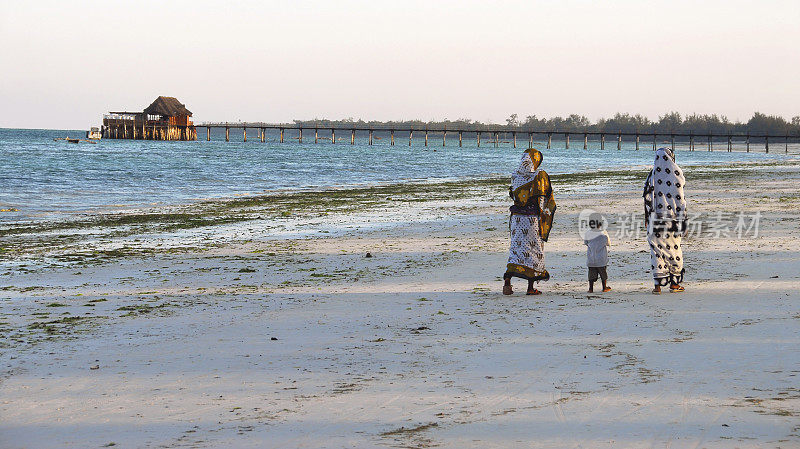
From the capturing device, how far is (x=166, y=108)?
126 m

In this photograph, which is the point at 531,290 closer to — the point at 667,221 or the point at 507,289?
the point at 507,289

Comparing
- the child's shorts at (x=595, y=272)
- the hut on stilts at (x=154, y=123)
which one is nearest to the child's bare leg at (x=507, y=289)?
the child's shorts at (x=595, y=272)

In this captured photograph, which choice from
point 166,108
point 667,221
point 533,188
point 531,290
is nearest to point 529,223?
point 533,188

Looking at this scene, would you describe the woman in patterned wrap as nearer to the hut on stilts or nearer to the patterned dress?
the patterned dress

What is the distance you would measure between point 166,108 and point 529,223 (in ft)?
406

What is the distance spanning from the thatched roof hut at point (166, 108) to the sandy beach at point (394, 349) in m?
118

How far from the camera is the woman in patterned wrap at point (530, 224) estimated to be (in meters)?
8.48

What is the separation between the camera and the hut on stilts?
12550 cm

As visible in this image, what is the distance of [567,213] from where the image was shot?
1769 cm

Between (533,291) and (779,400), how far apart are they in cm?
378

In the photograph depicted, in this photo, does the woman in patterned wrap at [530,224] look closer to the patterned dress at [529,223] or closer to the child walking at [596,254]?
the patterned dress at [529,223]

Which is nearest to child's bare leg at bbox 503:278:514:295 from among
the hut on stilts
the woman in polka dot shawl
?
the woman in polka dot shawl

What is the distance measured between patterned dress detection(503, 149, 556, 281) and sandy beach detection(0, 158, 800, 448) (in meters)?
0.31

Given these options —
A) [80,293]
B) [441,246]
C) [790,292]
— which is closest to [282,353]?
[80,293]
